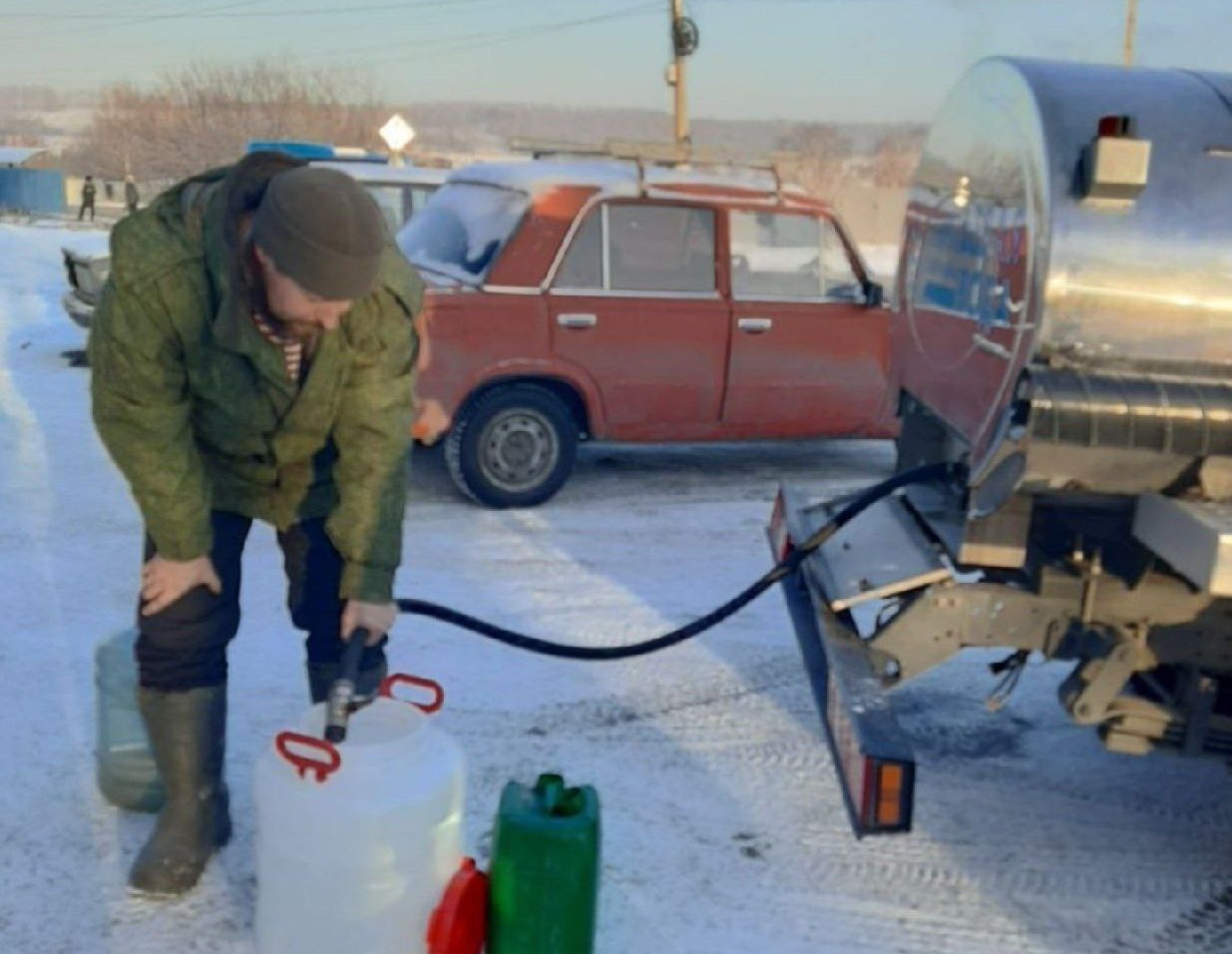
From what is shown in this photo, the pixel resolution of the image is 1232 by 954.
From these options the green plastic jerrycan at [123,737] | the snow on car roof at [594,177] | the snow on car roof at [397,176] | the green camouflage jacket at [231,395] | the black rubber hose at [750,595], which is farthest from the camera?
the snow on car roof at [397,176]

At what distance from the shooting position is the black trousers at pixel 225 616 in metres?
3.19

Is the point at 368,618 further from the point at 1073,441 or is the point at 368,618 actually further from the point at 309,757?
the point at 1073,441

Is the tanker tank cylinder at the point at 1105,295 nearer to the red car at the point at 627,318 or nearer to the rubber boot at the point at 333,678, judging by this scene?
the rubber boot at the point at 333,678

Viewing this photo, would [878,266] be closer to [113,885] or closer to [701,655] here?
[701,655]

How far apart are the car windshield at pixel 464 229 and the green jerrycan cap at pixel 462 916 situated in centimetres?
458

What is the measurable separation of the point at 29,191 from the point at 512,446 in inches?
1706

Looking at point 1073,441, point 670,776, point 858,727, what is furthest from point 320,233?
point 670,776

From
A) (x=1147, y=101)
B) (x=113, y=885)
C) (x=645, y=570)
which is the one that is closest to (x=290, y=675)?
(x=113, y=885)

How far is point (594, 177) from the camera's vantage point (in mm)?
7273

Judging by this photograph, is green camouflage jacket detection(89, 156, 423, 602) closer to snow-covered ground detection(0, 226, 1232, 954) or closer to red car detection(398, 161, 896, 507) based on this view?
snow-covered ground detection(0, 226, 1232, 954)

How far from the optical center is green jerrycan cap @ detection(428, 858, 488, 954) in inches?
106

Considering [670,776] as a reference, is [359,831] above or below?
above

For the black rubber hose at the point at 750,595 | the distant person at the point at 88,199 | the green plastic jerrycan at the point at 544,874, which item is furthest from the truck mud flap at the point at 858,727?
the distant person at the point at 88,199

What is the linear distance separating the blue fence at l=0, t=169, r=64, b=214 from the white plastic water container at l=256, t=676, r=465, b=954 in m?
45.7
